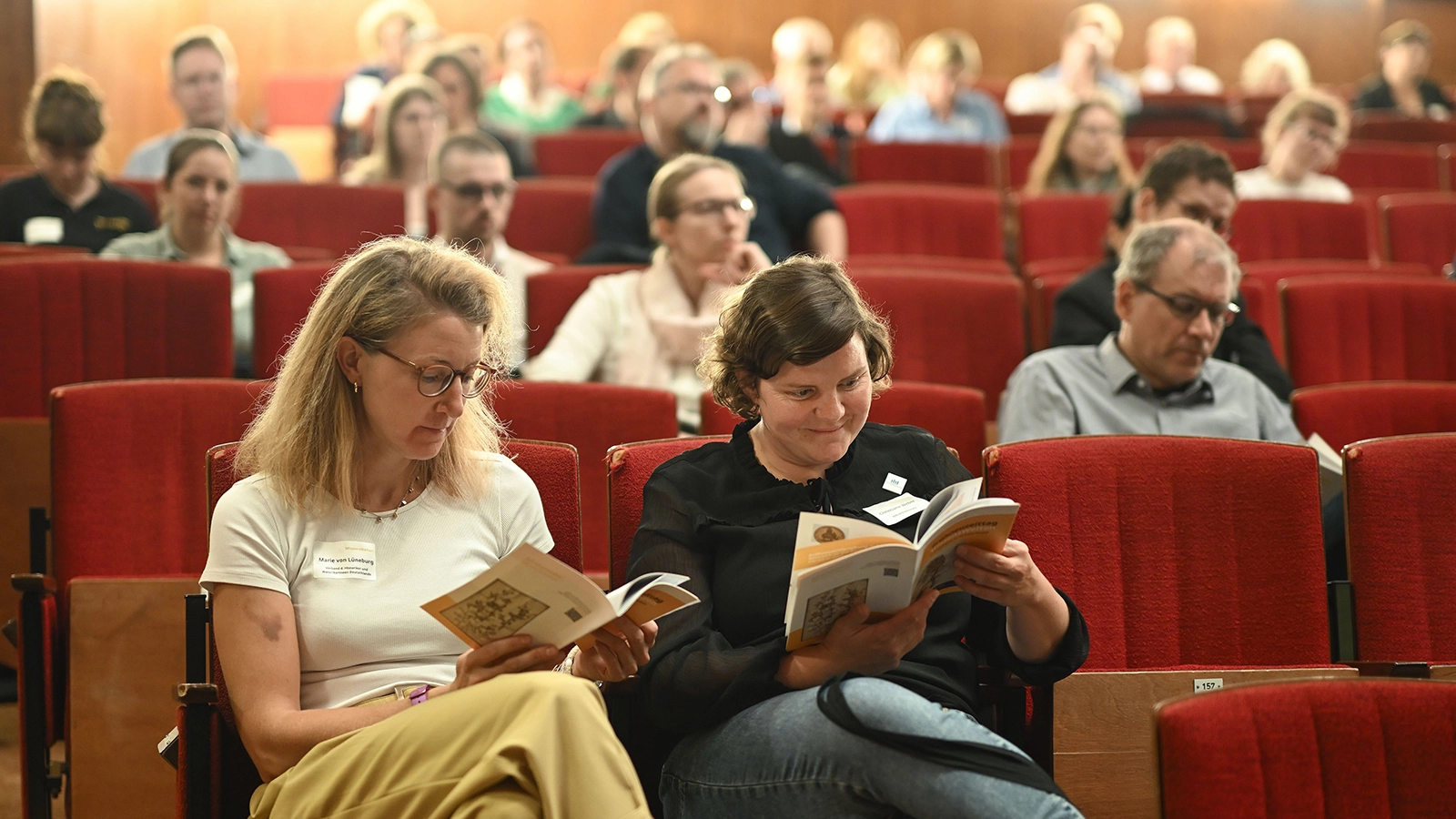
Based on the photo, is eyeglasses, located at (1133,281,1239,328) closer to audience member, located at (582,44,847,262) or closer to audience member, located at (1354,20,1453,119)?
audience member, located at (582,44,847,262)

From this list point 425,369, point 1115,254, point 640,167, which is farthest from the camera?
point 640,167

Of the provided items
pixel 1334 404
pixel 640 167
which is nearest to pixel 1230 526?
pixel 1334 404

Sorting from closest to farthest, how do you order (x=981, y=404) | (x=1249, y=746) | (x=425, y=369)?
(x=1249, y=746) → (x=425, y=369) → (x=981, y=404)

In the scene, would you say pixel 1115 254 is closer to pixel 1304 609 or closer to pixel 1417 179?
pixel 1304 609

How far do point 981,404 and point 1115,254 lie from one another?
94 cm

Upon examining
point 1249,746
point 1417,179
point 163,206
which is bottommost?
point 1249,746

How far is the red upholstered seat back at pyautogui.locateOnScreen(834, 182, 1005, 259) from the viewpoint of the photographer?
4086 millimetres

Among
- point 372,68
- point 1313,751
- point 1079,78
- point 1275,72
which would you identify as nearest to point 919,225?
point 1313,751

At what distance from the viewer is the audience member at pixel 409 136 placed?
406 centimetres

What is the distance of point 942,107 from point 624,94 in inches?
58.5

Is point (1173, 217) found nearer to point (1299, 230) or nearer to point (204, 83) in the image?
point (1299, 230)

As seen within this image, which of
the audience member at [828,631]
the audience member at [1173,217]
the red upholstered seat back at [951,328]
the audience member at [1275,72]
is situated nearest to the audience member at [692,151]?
the red upholstered seat back at [951,328]

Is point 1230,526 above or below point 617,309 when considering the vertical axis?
below

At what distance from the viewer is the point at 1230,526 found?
6.07ft
